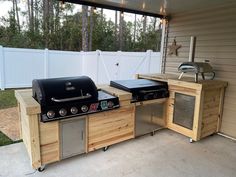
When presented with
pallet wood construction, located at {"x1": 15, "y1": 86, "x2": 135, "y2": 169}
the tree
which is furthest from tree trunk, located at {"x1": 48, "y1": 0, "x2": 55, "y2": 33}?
pallet wood construction, located at {"x1": 15, "y1": 86, "x2": 135, "y2": 169}

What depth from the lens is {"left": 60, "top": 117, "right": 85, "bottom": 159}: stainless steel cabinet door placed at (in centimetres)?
230

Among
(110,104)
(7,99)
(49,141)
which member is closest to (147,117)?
(110,104)

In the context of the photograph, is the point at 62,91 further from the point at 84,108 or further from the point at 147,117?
the point at 147,117

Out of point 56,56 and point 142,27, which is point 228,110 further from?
point 142,27

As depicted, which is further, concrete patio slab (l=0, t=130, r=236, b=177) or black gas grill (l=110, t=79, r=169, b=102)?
black gas grill (l=110, t=79, r=169, b=102)

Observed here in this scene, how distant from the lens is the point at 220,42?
332cm

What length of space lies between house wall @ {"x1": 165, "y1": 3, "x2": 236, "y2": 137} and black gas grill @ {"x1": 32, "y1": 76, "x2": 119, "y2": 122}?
6.70ft

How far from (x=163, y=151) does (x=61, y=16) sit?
10.1 m

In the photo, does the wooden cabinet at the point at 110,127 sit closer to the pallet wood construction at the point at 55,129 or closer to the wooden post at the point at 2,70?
the pallet wood construction at the point at 55,129

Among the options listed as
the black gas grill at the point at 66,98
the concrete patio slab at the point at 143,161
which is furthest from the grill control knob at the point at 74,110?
the concrete patio slab at the point at 143,161

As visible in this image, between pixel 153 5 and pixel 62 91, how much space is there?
228cm

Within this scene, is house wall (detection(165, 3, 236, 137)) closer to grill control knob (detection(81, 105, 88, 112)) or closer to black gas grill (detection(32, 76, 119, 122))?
black gas grill (detection(32, 76, 119, 122))

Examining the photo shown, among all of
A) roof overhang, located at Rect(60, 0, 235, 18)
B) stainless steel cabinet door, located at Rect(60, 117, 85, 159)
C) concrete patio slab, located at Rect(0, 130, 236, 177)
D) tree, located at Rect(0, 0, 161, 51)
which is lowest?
concrete patio slab, located at Rect(0, 130, 236, 177)

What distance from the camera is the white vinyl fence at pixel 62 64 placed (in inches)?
246
